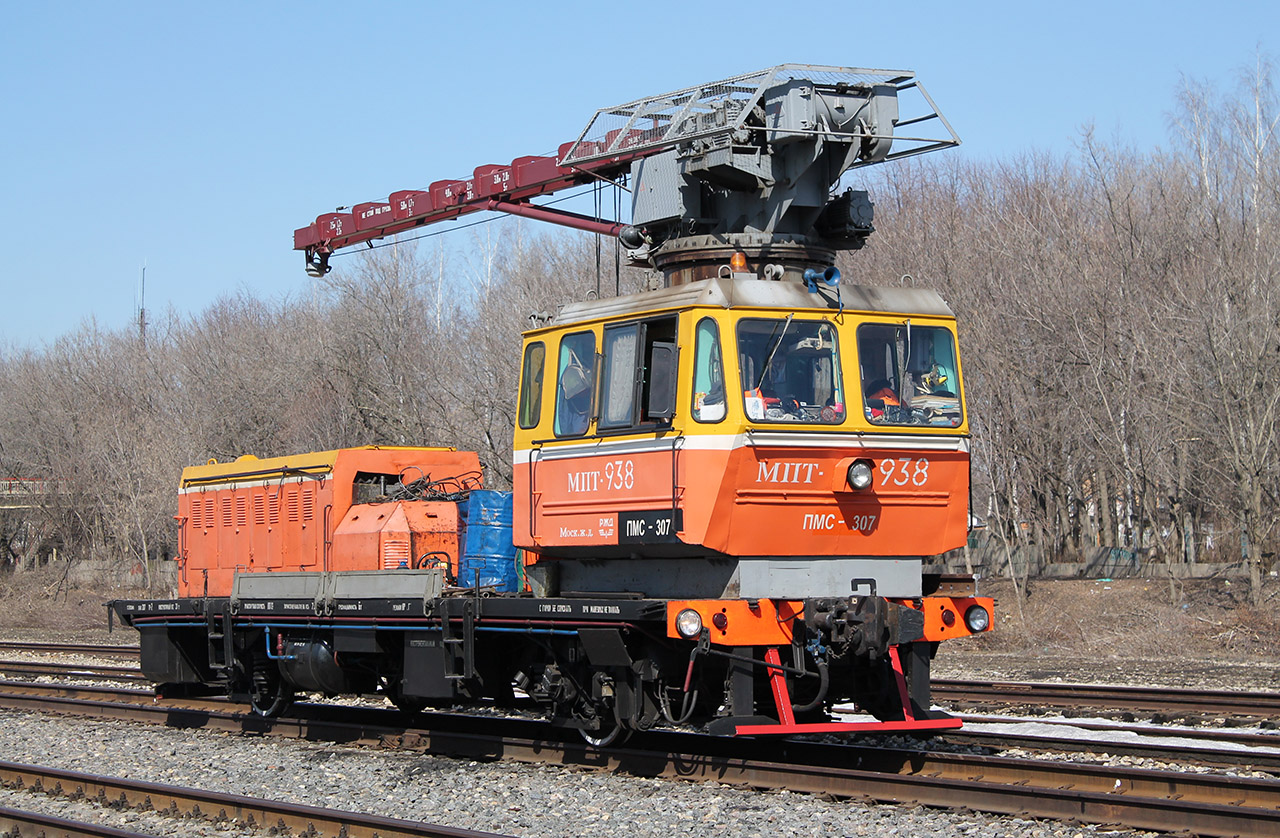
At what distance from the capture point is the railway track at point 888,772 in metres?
7.85

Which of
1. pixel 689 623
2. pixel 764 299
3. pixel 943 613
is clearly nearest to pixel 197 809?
pixel 689 623

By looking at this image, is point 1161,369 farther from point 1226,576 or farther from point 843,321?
point 843,321

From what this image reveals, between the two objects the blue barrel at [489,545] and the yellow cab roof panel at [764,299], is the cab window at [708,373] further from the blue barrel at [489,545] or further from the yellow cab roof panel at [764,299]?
the blue barrel at [489,545]

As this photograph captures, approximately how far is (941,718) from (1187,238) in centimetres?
2290

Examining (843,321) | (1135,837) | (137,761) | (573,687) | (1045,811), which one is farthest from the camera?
(137,761)

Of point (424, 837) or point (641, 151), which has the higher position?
point (641, 151)

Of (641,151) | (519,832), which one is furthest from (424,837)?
(641,151)

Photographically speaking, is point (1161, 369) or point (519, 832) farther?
point (1161, 369)

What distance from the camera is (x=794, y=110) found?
10133 millimetres

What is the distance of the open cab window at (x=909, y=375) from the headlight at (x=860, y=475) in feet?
1.25

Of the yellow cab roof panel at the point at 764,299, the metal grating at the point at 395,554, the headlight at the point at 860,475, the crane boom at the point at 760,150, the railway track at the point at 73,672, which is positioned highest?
the crane boom at the point at 760,150

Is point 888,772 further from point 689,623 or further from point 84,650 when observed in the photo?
point 84,650

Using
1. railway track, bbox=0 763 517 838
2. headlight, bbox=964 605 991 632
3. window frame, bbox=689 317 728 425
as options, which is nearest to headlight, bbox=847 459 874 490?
window frame, bbox=689 317 728 425

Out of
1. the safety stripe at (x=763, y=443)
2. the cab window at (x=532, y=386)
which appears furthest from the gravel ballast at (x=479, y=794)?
the cab window at (x=532, y=386)
